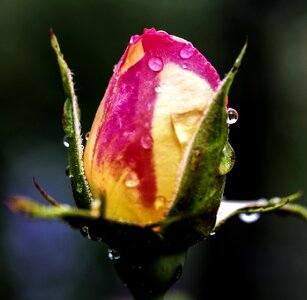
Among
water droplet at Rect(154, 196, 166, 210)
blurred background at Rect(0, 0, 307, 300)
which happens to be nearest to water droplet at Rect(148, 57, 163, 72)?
water droplet at Rect(154, 196, 166, 210)

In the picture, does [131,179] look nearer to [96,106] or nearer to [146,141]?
[146,141]

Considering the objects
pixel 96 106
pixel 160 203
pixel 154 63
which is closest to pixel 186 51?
pixel 154 63

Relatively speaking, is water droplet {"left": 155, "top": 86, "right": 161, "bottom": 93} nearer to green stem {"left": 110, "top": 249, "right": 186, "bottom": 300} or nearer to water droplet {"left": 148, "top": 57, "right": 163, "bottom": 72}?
water droplet {"left": 148, "top": 57, "right": 163, "bottom": 72}

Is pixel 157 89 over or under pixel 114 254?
over

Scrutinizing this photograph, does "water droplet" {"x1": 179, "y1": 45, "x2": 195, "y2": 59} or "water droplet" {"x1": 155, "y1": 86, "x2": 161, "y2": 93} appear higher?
"water droplet" {"x1": 179, "y1": 45, "x2": 195, "y2": 59}

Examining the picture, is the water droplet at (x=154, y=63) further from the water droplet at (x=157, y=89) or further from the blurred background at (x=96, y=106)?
the blurred background at (x=96, y=106)

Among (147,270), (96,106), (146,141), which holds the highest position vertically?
(146,141)

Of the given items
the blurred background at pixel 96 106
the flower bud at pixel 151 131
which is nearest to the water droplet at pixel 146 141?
the flower bud at pixel 151 131
